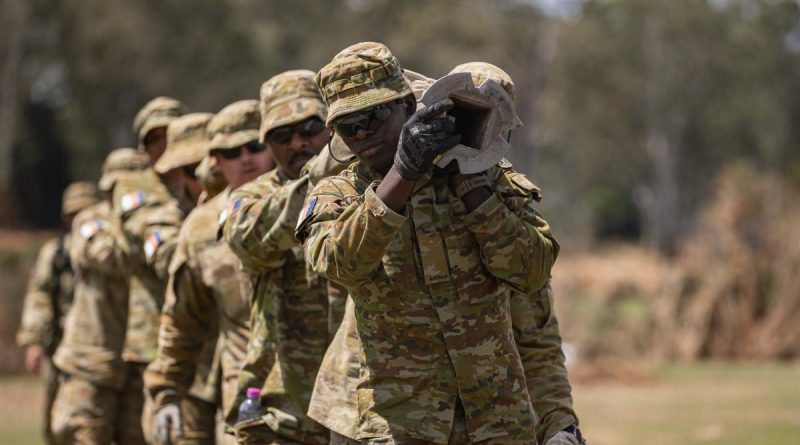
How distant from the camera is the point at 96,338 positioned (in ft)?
29.8

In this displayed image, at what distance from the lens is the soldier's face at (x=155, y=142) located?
9031mm

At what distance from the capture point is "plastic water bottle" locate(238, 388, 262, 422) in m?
5.69

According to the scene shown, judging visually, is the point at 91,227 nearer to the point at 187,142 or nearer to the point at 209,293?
the point at 187,142

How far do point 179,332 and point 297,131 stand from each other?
59.1 inches

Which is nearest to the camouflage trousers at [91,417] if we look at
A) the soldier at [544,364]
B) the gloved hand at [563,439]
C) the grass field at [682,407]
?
the soldier at [544,364]

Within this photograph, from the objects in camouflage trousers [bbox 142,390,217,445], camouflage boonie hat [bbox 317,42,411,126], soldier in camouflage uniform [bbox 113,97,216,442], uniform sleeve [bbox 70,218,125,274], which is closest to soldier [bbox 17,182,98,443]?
uniform sleeve [bbox 70,218,125,274]

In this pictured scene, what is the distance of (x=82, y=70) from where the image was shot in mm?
42156

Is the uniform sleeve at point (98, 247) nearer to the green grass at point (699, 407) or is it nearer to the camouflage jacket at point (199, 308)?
the camouflage jacket at point (199, 308)

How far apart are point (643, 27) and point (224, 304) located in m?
50.7

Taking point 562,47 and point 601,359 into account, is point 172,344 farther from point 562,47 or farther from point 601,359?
point 562,47

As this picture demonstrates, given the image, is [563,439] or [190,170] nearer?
[563,439]

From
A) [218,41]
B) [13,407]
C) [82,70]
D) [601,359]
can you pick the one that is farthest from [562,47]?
[13,407]

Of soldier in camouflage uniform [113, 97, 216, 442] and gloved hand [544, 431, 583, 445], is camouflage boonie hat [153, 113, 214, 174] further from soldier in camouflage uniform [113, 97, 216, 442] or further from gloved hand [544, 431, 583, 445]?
gloved hand [544, 431, 583, 445]

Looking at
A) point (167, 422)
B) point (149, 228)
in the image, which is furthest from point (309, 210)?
point (149, 228)
